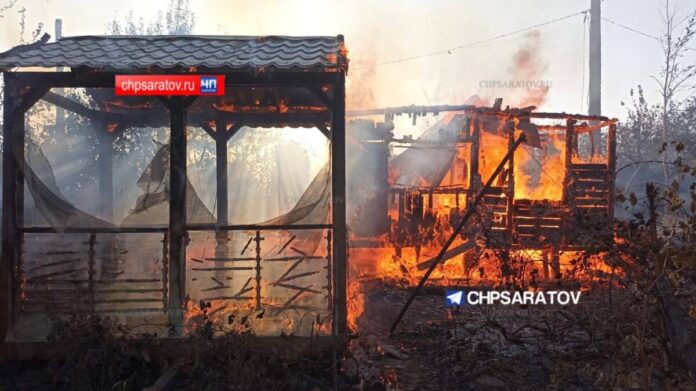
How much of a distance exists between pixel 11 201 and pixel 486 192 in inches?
387

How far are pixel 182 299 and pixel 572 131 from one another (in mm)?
10510

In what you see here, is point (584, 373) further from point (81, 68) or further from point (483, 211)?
point (81, 68)

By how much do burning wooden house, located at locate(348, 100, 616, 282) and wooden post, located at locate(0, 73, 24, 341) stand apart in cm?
830

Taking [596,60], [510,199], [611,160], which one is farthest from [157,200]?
[596,60]

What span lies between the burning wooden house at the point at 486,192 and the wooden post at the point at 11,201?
27.2ft

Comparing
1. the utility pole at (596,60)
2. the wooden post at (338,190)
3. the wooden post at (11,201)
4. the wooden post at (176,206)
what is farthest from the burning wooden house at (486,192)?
the utility pole at (596,60)

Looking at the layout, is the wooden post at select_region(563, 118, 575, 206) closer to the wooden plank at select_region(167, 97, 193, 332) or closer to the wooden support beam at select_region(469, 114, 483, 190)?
A: the wooden support beam at select_region(469, 114, 483, 190)

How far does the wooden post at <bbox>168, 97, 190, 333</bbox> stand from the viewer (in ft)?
21.8

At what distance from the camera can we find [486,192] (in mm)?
12062

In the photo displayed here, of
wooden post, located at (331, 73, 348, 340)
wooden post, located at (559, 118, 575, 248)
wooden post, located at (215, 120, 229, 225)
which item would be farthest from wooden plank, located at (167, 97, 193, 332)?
wooden post, located at (559, 118, 575, 248)

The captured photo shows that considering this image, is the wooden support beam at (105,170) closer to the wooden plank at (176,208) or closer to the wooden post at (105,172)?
the wooden post at (105,172)

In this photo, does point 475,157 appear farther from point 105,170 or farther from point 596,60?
point 596,60

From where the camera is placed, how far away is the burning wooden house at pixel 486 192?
12.2m

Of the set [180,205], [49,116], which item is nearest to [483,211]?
[180,205]
